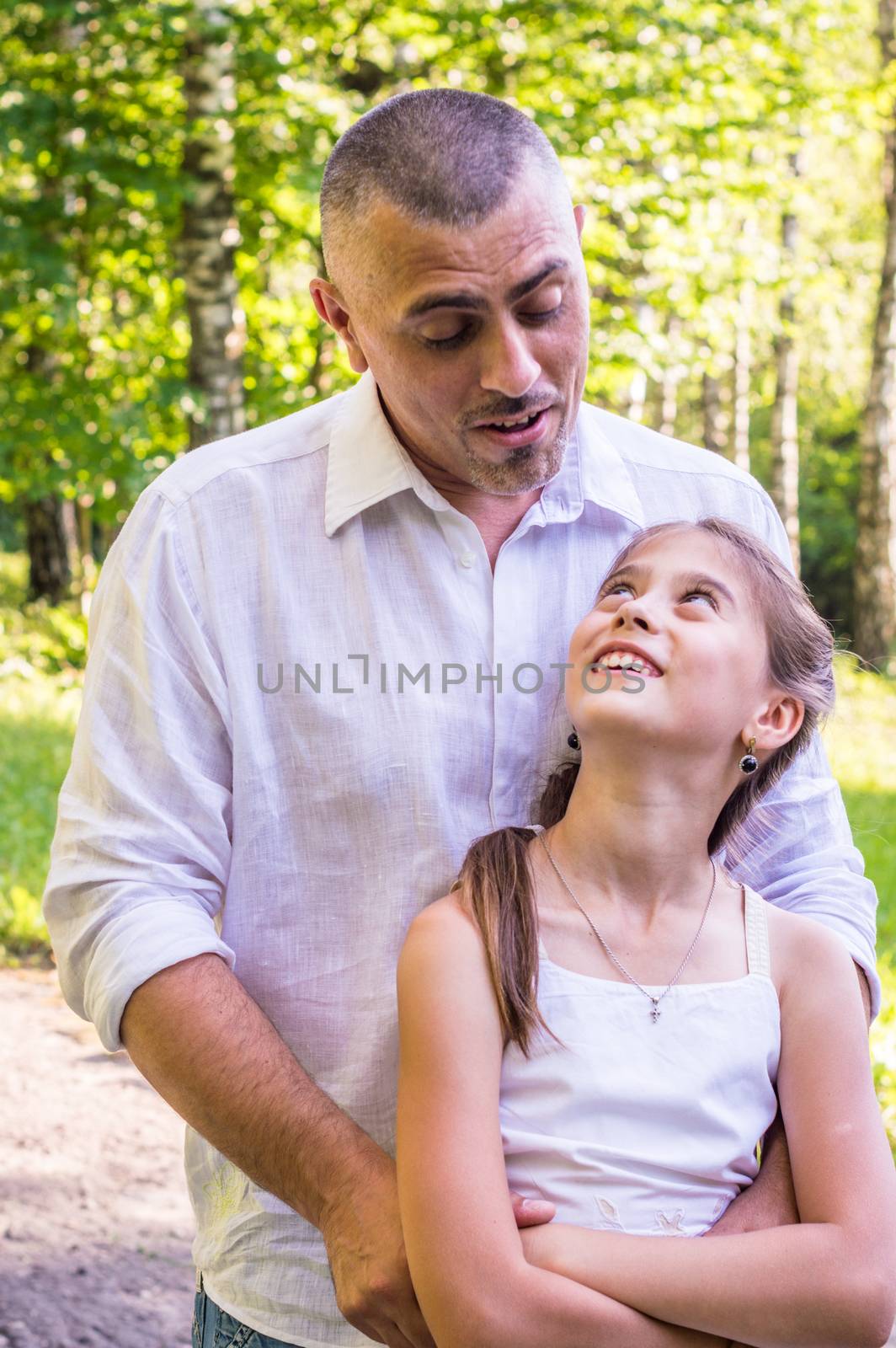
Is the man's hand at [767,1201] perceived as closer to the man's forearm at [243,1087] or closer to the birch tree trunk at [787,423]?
the man's forearm at [243,1087]

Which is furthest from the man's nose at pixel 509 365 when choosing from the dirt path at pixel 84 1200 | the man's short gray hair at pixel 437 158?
the dirt path at pixel 84 1200

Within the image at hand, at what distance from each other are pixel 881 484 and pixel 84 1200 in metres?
12.2

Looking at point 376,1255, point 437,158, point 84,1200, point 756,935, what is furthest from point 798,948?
point 84,1200

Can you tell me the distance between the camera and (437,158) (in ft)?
6.89

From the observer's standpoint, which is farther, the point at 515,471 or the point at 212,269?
the point at 212,269

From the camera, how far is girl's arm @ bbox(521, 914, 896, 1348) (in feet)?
5.50

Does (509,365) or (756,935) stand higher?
(509,365)

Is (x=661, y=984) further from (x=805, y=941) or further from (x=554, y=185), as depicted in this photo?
(x=554, y=185)

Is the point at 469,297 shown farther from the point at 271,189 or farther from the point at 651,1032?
the point at 271,189

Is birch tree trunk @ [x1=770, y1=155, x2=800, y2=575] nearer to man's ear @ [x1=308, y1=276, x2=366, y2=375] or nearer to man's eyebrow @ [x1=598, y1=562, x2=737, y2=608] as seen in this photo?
man's ear @ [x1=308, y1=276, x2=366, y2=375]

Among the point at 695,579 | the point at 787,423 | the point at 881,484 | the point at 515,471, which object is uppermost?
the point at 787,423

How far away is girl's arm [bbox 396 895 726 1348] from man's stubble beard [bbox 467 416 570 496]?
0.68m

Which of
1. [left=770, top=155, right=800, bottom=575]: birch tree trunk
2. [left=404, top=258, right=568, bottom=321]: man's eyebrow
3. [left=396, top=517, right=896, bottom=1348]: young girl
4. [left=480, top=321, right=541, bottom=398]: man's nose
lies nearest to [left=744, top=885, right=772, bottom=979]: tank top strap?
[left=396, top=517, right=896, bottom=1348]: young girl

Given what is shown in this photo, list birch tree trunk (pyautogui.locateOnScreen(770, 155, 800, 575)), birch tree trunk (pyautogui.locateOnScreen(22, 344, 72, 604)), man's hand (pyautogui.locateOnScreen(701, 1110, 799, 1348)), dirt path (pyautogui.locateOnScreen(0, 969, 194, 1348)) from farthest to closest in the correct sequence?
birch tree trunk (pyautogui.locateOnScreen(770, 155, 800, 575)), birch tree trunk (pyautogui.locateOnScreen(22, 344, 72, 604)), dirt path (pyautogui.locateOnScreen(0, 969, 194, 1348)), man's hand (pyautogui.locateOnScreen(701, 1110, 799, 1348))
